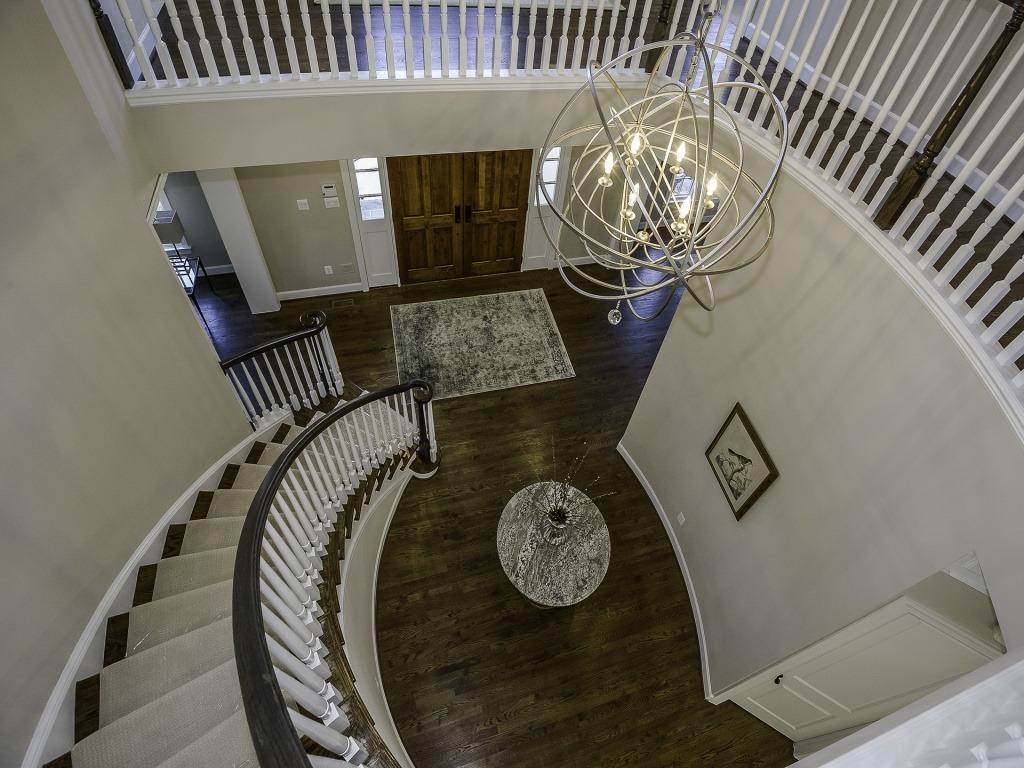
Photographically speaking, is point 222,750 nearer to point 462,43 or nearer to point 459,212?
point 462,43

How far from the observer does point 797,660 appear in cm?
319

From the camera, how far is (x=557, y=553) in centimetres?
350

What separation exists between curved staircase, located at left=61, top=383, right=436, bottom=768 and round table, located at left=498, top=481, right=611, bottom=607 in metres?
1.09

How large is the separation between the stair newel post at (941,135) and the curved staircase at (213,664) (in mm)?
2759

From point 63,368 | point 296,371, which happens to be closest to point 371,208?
point 296,371

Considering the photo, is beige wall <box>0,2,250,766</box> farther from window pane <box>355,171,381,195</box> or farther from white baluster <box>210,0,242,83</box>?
window pane <box>355,171,381,195</box>

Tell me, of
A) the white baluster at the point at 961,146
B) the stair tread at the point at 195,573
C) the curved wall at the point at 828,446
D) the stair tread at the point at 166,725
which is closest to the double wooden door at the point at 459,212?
the curved wall at the point at 828,446

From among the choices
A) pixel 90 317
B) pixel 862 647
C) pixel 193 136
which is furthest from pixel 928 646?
pixel 193 136

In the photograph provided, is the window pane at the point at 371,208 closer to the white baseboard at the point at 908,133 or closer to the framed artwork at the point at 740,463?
the white baseboard at the point at 908,133

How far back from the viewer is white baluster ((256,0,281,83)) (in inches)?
118

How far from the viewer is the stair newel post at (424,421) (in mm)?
3916

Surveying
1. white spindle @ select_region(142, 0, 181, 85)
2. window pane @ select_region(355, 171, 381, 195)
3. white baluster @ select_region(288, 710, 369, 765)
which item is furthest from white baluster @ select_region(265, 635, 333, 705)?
window pane @ select_region(355, 171, 381, 195)

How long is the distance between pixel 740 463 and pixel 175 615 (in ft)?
10.8

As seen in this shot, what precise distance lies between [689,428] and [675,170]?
2333 millimetres
